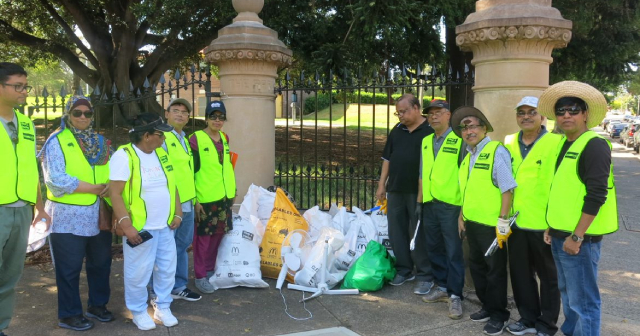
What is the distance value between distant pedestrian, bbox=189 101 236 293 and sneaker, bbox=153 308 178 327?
0.69 m

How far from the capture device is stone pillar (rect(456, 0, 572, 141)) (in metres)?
4.50

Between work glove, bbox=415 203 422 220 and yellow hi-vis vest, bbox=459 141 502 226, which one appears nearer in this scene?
yellow hi-vis vest, bbox=459 141 502 226

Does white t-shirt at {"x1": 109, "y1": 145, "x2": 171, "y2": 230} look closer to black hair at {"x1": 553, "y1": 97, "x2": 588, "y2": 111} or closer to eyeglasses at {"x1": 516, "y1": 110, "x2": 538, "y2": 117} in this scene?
eyeglasses at {"x1": 516, "y1": 110, "x2": 538, "y2": 117}

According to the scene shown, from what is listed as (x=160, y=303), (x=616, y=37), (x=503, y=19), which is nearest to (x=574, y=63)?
(x=616, y=37)

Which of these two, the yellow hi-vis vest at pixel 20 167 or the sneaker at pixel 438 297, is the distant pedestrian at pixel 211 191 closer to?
the yellow hi-vis vest at pixel 20 167

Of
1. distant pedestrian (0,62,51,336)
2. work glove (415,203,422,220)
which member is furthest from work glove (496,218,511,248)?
distant pedestrian (0,62,51,336)

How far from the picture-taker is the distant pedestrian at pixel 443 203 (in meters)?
4.30

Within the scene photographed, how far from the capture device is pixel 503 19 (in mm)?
4484

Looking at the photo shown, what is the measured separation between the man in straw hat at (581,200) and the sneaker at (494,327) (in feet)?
2.08

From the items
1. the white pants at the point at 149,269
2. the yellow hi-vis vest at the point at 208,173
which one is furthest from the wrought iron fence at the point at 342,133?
the white pants at the point at 149,269

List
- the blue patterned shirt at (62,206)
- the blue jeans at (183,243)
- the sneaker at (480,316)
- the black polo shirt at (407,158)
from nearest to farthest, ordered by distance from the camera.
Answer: the blue patterned shirt at (62,206) < the sneaker at (480,316) < the blue jeans at (183,243) < the black polo shirt at (407,158)

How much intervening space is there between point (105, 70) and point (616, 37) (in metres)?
15.3

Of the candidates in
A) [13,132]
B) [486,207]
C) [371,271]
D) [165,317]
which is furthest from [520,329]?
[13,132]

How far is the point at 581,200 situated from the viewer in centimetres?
306
